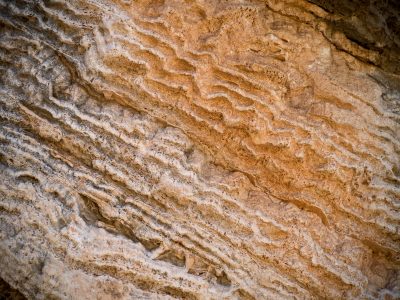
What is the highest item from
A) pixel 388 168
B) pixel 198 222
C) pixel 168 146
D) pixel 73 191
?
pixel 388 168

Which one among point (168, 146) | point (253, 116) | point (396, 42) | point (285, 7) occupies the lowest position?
point (168, 146)

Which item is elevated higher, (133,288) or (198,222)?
(198,222)

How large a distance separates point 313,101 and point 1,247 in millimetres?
2323

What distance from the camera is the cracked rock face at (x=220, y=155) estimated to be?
8.97 feet

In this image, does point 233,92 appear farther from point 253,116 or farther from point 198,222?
point 198,222

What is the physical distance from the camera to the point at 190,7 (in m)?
2.80

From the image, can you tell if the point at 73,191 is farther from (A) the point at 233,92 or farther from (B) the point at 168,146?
(A) the point at 233,92

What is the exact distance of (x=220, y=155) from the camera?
2879mm

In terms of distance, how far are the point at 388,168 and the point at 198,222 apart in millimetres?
1353

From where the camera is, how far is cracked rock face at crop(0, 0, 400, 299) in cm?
273

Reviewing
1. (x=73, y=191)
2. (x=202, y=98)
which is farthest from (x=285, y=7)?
(x=73, y=191)

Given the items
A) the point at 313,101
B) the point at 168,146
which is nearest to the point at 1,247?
the point at 168,146

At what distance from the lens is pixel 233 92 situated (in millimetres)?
2797

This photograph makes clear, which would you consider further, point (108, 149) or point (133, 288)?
point (108, 149)
